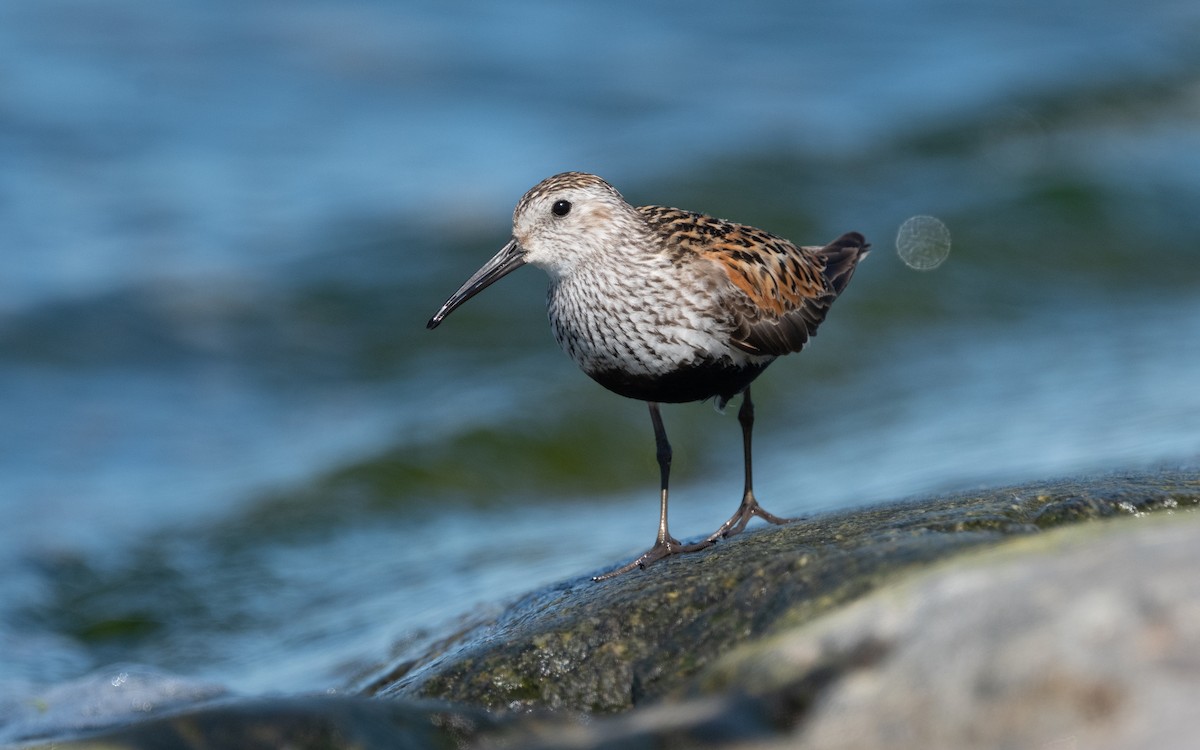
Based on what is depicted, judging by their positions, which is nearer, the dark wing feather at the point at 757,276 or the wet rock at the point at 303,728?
the wet rock at the point at 303,728

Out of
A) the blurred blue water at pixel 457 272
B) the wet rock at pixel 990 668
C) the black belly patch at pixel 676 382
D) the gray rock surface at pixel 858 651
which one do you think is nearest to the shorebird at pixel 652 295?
the black belly patch at pixel 676 382

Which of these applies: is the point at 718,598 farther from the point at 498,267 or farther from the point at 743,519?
the point at 498,267

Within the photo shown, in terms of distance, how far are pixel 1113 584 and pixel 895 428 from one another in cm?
710

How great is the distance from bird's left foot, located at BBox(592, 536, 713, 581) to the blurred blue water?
1.30 metres

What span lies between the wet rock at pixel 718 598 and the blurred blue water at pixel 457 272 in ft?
5.69

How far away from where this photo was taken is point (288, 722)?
3.98 m

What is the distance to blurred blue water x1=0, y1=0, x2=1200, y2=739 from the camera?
29.9 ft

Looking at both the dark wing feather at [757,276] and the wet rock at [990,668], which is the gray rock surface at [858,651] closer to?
the wet rock at [990,668]

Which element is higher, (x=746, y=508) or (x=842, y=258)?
(x=842, y=258)

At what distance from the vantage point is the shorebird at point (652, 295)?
5777 millimetres

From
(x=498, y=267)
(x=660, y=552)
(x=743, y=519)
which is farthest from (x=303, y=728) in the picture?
(x=743, y=519)

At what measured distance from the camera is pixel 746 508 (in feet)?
21.9

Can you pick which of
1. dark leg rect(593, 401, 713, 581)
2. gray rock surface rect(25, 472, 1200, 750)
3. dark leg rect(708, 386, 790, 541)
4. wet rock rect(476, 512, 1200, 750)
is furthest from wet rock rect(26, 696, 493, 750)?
dark leg rect(708, 386, 790, 541)

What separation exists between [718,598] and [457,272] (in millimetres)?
10676
